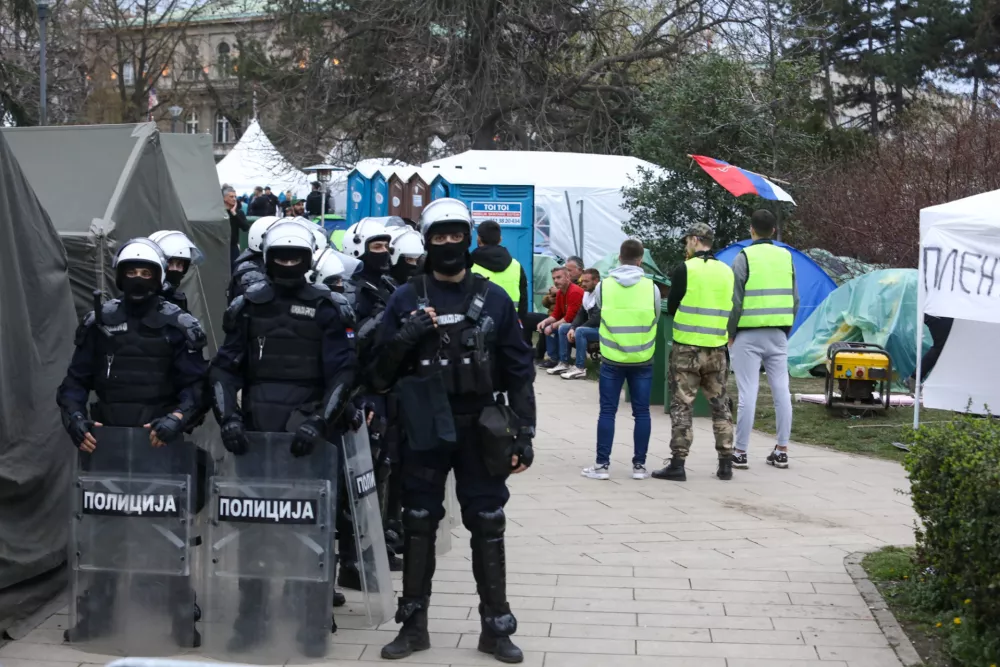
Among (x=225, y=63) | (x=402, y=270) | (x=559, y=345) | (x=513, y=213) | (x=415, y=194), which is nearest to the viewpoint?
(x=402, y=270)

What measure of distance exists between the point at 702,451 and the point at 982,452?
5.83 m

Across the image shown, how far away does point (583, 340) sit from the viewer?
52.7 feet

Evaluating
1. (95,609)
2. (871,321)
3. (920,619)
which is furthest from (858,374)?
(95,609)

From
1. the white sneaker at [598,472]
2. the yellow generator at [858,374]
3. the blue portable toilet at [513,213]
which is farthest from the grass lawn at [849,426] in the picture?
the blue portable toilet at [513,213]

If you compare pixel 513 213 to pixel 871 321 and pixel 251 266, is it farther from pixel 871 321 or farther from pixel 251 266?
pixel 251 266

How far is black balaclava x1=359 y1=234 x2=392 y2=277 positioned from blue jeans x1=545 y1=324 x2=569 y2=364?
918 centimetres

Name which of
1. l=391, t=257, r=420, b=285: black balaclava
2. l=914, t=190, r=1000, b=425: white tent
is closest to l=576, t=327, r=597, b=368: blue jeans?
→ l=914, t=190, r=1000, b=425: white tent

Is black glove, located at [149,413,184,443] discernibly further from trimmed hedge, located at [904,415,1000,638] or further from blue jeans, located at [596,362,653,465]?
blue jeans, located at [596,362,653,465]

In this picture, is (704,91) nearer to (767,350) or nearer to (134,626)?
(767,350)

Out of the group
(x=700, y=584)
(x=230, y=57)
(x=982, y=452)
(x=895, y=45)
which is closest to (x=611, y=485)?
(x=700, y=584)

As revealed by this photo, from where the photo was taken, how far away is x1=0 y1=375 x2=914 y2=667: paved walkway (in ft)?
18.7

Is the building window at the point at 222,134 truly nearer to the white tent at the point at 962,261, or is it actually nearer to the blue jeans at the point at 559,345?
the blue jeans at the point at 559,345

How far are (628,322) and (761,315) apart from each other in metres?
1.21

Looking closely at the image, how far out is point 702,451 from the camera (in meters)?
11.3
